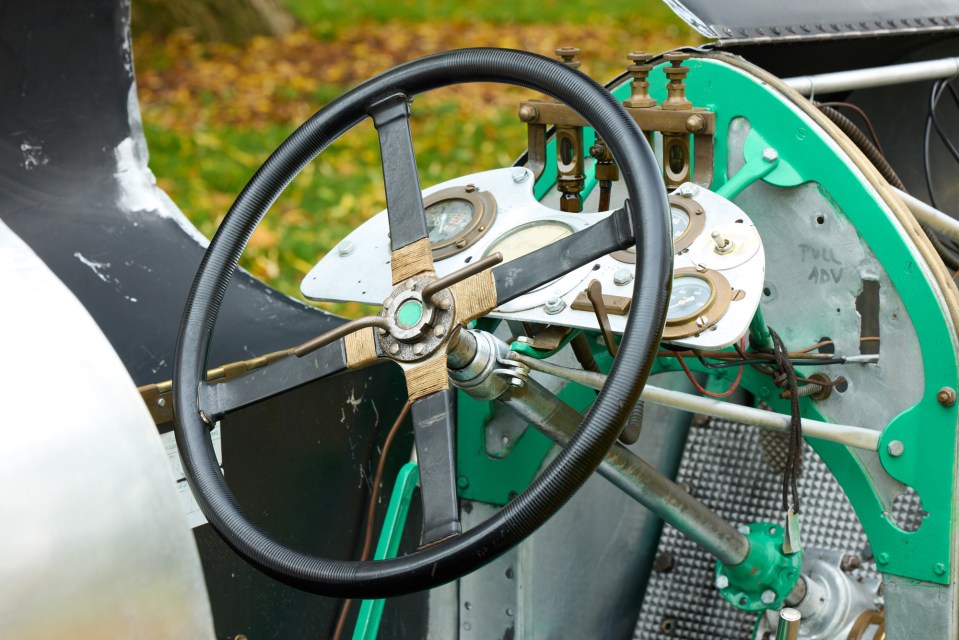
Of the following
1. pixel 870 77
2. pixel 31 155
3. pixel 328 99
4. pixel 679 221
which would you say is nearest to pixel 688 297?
pixel 679 221

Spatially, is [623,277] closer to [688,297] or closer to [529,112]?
[688,297]

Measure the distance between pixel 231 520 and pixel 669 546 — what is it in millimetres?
1168

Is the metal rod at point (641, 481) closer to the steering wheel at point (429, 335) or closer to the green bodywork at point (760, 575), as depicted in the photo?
the green bodywork at point (760, 575)

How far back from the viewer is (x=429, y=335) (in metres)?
1.44

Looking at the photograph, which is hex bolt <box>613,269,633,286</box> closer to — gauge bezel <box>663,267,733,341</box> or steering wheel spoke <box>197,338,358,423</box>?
gauge bezel <box>663,267,733,341</box>

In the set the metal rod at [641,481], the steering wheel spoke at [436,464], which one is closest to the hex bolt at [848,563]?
the metal rod at [641,481]

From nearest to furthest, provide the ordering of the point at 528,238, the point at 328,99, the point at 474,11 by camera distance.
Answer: the point at 528,238, the point at 328,99, the point at 474,11

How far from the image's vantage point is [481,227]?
6.02 ft

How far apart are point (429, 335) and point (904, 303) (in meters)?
0.70

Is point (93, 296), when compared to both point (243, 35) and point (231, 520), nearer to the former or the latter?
point (231, 520)

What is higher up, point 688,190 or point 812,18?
point 812,18

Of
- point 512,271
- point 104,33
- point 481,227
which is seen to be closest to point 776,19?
point 481,227

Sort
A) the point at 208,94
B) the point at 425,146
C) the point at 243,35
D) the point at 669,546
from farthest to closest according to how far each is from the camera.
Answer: the point at 243,35
the point at 208,94
the point at 425,146
the point at 669,546

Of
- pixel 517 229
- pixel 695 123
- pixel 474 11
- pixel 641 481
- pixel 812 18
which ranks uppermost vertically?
pixel 474 11
